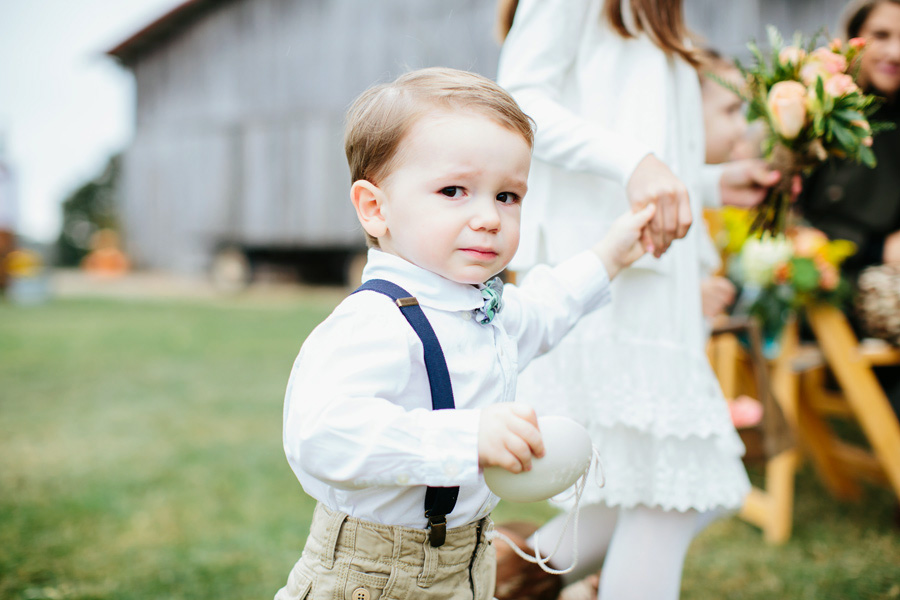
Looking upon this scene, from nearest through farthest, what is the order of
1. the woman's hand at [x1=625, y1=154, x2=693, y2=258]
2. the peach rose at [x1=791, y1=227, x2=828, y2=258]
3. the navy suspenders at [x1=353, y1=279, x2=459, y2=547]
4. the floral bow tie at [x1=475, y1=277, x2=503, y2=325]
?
the navy suspenders at [x1=353, y1=279, x2=459, y2=547] → the floral bow tie at [x1=475, y1=277, x2=503, y2=325] → the woman's hand at [x1=625, y1=154, x2=693, y2=258] → the peach rose at [x1=791, y1=227, x2=828, y2=258]

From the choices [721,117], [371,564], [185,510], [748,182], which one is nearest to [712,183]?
[748,182]

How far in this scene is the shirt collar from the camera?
1.05 metres

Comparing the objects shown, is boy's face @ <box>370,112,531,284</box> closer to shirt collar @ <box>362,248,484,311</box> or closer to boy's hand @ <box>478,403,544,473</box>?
shirt collar @ <box>362,248,484,311</box>

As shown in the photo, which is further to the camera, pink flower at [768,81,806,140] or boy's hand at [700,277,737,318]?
boy's hand at [700,277,737,318]

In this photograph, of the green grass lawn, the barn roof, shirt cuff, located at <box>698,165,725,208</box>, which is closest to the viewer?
shirt cuff, located at <box>698,165,725,208</box>

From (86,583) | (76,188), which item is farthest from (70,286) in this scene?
(86,583)

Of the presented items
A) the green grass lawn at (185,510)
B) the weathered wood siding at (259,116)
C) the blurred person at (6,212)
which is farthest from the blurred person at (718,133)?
the blurred person at (6,212)

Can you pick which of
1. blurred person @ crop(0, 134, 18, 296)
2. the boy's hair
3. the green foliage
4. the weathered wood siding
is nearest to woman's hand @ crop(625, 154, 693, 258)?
the boy's hair

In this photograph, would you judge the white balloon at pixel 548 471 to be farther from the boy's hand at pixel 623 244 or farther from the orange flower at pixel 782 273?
the orange flower at pixel 782 273

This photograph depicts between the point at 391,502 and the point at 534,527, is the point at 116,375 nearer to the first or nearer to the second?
the point at 534,527

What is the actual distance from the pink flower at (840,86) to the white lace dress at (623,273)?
262mm

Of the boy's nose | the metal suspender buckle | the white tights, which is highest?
the boy's nose

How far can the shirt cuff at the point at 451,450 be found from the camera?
875mm

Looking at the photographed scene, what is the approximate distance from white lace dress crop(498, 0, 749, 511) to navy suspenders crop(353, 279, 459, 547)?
0.53m
